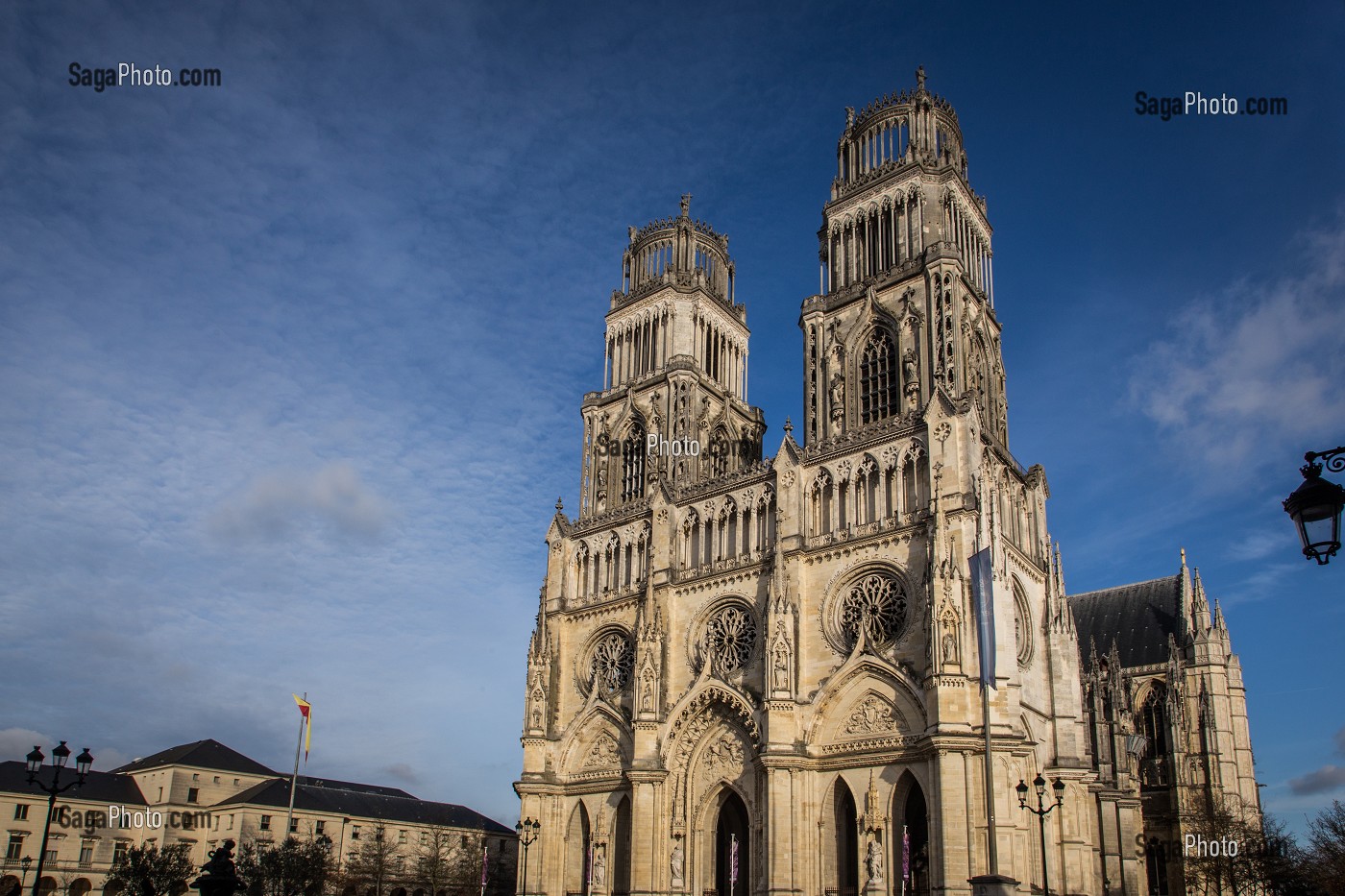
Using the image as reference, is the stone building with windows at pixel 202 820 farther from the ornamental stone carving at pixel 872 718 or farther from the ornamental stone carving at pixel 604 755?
the ornamental stone carving at pixel 872 718

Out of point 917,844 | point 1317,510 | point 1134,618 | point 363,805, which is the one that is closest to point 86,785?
point 363,805

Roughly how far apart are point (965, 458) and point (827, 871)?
16.8 meters

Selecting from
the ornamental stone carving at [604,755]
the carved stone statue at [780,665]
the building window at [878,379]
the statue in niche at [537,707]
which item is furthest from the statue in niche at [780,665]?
the statue in niche at [537,707]

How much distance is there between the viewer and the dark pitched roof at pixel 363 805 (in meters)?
72.6

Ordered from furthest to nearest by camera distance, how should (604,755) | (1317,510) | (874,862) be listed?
(604,755) → (874,862) → (1317,510)

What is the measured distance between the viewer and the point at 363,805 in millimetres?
77625

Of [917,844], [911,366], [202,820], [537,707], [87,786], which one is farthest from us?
[202,820]

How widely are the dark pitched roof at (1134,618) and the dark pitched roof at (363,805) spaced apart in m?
46.5

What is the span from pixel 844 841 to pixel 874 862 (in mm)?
3169

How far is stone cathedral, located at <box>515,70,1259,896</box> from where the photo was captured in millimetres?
40875

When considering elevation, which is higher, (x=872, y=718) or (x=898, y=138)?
(x=898, y=138)

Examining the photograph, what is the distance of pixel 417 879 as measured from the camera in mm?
69875

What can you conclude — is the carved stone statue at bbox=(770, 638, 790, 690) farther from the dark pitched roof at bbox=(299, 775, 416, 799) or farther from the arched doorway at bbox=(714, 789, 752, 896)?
the dark pitched roof at bbox=(299, 775, 416, 799)

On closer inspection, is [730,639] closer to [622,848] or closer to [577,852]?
[622,848]
